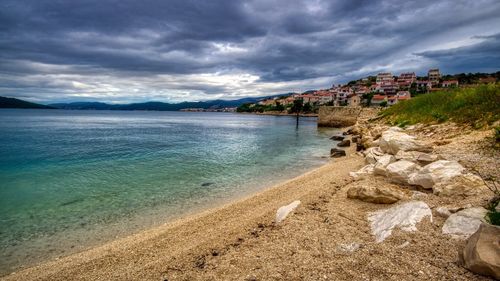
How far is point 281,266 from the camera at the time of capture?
4125mm

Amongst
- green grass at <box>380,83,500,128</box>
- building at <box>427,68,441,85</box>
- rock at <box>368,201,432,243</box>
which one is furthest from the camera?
building at <box>427,68,441,85</box>

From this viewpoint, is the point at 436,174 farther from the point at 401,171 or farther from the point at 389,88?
the point at 389,88

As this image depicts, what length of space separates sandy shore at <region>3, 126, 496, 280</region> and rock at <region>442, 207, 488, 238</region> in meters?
0.17

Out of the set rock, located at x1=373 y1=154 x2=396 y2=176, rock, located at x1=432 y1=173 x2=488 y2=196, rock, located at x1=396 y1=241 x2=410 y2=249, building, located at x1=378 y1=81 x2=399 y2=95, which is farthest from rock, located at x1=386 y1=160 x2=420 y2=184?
building, located at x1=378 y1=81 x2=399 y2=95

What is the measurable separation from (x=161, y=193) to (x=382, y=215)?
9907 mm

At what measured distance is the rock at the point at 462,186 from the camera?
18.6 feet

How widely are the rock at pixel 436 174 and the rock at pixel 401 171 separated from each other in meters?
0.43

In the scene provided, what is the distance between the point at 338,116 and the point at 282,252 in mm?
64053

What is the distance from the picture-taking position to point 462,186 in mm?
5840

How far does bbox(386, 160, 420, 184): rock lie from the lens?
7.69m

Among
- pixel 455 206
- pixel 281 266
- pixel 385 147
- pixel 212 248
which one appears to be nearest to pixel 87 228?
pixel 212 248

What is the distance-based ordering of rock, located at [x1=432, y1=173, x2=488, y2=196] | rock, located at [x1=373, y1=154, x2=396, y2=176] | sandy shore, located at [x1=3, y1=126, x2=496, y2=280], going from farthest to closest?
rock, located at [x1=373, y1=154, x2=396, y2=176] < rock, located at [x1=432, y1=173, x2=488, y2=196] < sandy shore, located at [x1=3, y1=126, x2=496, y2=280]

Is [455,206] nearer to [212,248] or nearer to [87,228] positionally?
[212,248]

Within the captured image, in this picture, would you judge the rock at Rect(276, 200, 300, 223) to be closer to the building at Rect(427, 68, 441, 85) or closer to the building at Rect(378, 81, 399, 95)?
the building at Rect(378, 81, 399, 95)
